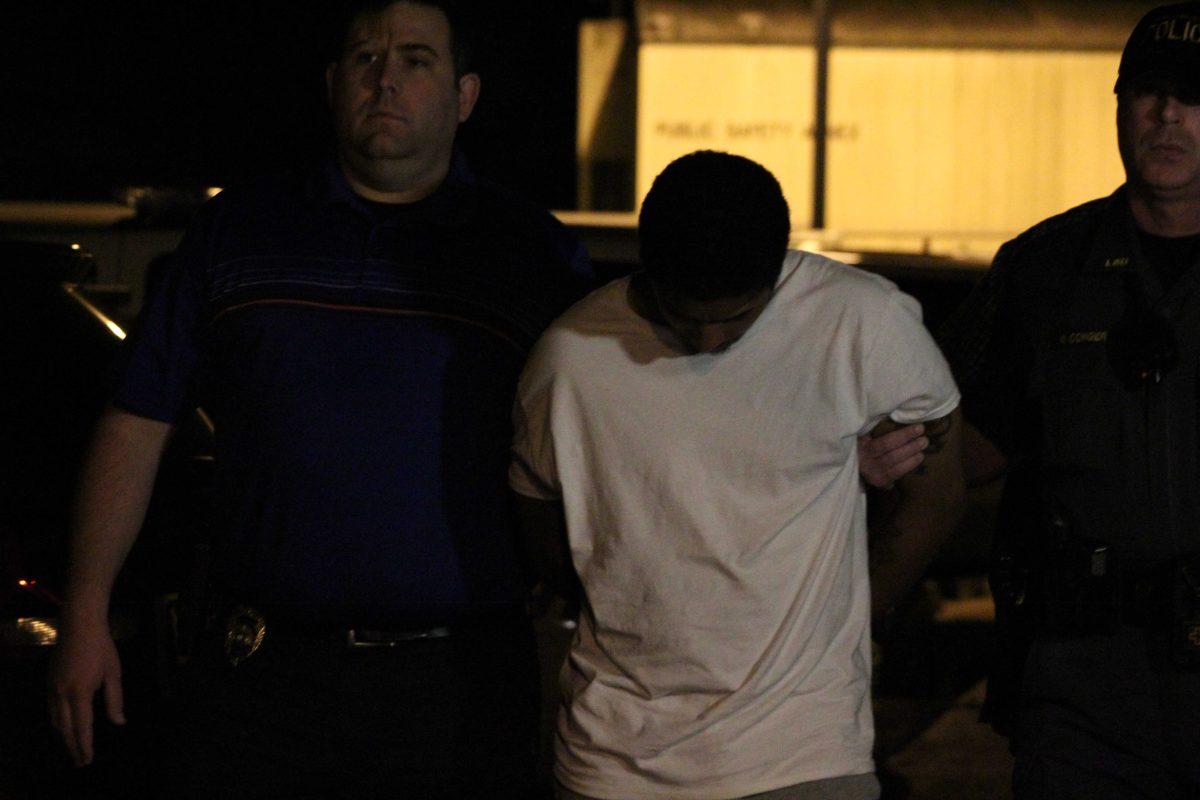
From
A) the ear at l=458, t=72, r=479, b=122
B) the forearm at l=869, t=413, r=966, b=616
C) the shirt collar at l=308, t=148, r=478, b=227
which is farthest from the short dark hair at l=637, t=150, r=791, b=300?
the ear at l=458, t=72, r=479, b=122

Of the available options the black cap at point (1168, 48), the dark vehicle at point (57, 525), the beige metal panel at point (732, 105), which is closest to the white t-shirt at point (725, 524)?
the black cap at point (1168, 48)

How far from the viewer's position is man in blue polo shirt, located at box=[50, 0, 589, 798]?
2.84 metres

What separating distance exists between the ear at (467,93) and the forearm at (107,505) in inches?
30.2

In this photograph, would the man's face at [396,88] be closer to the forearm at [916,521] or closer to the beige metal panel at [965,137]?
the forearm at [916,521]

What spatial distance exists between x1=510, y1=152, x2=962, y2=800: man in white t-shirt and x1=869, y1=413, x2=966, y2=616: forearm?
6.2 inches

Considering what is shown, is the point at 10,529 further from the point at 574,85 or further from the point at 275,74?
the point at 275,74


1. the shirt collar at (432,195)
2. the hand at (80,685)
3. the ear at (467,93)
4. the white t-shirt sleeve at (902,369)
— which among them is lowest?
the hand at (80,685)

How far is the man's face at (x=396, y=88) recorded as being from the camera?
300 cm

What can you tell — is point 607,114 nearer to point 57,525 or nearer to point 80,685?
point 57,525

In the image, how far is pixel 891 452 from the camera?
2682 mm

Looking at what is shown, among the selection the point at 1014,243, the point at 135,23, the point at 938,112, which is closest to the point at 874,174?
the point at 938,112

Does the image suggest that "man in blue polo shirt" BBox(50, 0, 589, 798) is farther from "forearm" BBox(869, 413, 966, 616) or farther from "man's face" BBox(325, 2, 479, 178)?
"forearm" BBox(869, 413, 966, 616)

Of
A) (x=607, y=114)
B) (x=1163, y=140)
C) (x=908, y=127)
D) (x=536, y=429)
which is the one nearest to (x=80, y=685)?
(x=536, y=429)

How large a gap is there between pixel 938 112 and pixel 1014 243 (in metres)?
13.6
